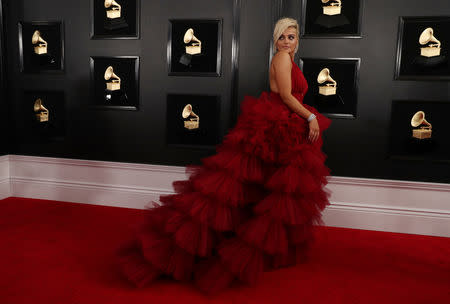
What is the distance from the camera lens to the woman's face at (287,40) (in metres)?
2.22

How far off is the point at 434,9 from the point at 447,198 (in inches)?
62.3

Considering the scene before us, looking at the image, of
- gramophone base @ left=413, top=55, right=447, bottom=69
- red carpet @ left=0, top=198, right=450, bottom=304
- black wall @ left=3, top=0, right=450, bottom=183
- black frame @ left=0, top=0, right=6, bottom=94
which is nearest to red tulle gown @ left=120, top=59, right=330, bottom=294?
red carpet @ left=0, top=198, right=450, bottom=304

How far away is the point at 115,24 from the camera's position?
342 centimetres

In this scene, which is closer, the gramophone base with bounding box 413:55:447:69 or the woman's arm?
the woman's arm

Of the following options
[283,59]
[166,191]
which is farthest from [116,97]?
[283,59]

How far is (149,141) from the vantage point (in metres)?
3.52

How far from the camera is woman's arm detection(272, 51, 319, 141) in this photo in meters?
2.18

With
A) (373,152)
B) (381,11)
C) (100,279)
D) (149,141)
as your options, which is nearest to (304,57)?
(381,11)

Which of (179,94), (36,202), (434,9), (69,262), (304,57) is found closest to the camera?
(69,262)

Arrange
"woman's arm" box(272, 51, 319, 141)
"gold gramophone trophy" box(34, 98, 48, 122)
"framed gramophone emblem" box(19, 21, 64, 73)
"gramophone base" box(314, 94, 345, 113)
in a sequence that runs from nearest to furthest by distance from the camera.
Result: "woman's arm" box(272, 51, 319, 141) < "gramophone base" box(314, 94, 345, 113) < "framed gramophone emblem" box(19, 21, 64, 73) < "gold gramophone trophy" box(34, 98, 48, 122)

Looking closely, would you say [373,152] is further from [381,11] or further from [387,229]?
[381,11]

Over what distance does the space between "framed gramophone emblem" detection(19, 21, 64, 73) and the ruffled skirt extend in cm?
233

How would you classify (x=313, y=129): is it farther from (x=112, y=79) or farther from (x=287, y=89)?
(x=112, y=79)

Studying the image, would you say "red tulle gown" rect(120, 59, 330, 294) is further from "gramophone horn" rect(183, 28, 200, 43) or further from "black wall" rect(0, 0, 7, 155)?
"black wall" rect(0, 0, 7, 155)
